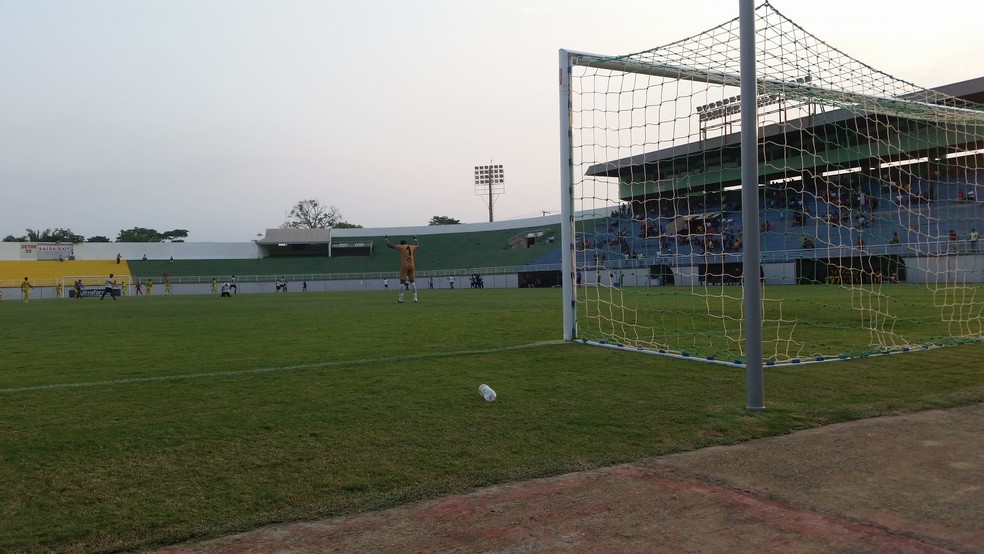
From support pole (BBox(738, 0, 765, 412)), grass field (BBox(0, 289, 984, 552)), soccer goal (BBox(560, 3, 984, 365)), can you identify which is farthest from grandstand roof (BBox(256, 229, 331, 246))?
support pole (BBox(738, 0, 765, 412))

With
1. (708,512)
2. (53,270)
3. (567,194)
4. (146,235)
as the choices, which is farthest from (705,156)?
(146,235)

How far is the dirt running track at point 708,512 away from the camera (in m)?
2.64

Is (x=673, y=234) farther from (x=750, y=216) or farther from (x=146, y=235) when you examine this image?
(x=146, y=235)

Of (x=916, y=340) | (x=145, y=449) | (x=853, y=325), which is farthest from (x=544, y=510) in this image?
(x=853, y=325)

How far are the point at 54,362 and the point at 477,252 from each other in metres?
55.2

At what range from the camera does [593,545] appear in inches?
103

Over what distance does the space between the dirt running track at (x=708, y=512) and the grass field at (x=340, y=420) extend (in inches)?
8.9

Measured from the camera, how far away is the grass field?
3.20 metres

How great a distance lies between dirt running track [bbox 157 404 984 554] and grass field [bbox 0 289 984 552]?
23 centimetres

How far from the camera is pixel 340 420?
15.8ft

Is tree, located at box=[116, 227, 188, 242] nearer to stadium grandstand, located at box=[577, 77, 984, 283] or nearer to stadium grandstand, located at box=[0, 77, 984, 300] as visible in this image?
stadium grandstand, located at box=[0, 77, 984, 300]

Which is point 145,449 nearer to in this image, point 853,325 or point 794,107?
point 794,107

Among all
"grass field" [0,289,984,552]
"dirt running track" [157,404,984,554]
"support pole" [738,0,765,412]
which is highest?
"support pole" [738,0,765,412]

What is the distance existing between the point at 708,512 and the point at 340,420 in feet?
9.17
